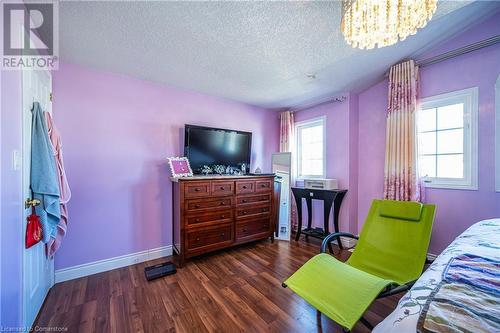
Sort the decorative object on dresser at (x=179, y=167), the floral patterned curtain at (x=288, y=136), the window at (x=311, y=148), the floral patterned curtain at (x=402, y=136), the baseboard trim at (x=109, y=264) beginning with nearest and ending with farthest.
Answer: the baseboard trim at (x=109, y=264) < the floral patterned curtain at (x=402, y=136) < the decorative object on dresser at (x=179, y=167) < the window at (x=311, y=148) < the floral patterned curtain at (x=288, y=136)

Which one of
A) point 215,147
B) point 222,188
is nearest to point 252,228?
point 222,188

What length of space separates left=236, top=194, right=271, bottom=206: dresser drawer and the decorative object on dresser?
0.78m

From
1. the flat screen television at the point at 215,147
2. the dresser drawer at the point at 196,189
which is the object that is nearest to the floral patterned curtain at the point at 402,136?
the flat screen television at the point at 215,147

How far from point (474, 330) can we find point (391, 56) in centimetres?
265

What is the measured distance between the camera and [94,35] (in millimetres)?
1711

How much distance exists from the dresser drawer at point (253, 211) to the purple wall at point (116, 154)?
979 millimetres

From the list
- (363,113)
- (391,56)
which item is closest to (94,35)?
(391,56)

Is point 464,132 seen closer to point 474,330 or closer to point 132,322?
point 474,330

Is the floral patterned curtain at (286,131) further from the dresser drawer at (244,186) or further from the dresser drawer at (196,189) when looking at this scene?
the dresser drawer at (196,189)

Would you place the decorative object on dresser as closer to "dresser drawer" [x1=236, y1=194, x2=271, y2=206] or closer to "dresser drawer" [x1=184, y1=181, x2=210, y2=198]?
"dresser drawer" [x1=184, y1=181, x2=210, y2=198]

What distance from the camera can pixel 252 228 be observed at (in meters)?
3.00

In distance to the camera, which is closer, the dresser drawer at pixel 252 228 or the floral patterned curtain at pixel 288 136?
the dresser drawer at pixel 252 228

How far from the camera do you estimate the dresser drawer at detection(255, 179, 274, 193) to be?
3053 mm

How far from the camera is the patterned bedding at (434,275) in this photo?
631 millimetres
